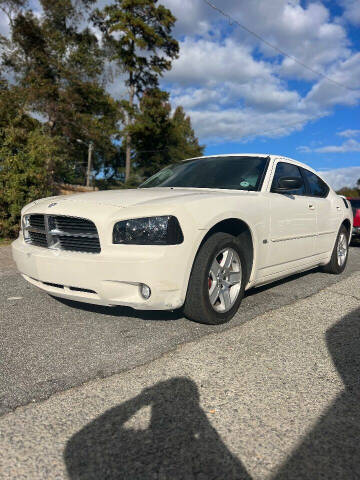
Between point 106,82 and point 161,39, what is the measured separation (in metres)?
4.56

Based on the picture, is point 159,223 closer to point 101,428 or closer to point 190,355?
point 190,355

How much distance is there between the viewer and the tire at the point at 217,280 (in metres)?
2.97

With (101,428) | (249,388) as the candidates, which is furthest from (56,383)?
(249,388)

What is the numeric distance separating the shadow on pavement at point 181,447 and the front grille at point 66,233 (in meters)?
1.27

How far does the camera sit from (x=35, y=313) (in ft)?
11.4

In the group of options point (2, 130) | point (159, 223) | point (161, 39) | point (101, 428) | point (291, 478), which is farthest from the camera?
point (161, 39)

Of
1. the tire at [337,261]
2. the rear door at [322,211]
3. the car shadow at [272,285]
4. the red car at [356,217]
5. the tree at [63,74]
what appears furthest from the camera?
the tree at [63,74]

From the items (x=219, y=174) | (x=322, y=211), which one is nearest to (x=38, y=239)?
(x=219, y=174)

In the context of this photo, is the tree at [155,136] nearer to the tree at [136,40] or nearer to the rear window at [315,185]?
the tree at [136,40]

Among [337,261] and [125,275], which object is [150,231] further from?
[337,261]

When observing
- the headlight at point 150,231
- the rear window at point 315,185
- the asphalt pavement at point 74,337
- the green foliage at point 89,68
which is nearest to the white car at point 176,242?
the headlight at point 150,231

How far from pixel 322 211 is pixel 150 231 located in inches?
116

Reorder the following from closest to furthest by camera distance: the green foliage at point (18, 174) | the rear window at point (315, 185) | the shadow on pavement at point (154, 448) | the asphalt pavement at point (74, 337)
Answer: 1. the shadow on pavement at point (154, 448)
2. the asphalt pavement at point (74, 337)
3. the rear window at point (315, 185)
4. the green foliage at point (18, 174)

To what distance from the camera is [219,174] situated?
4059 mm
